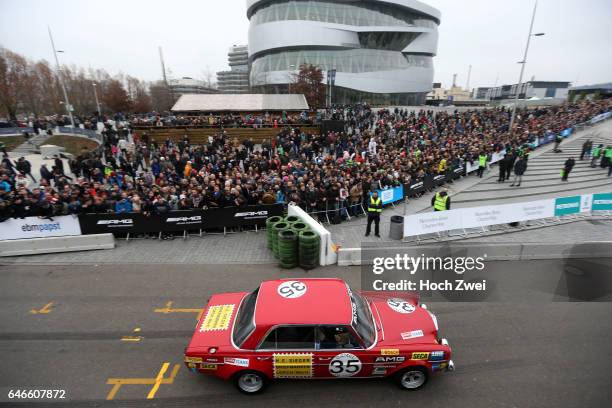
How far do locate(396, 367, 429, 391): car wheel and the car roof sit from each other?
1444 millimetres

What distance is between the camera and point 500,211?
1176cm

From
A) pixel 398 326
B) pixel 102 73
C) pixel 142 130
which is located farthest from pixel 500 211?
pixel 102 73

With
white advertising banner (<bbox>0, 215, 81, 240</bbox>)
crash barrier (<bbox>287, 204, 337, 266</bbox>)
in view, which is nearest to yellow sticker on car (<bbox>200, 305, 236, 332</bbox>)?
crash barrier (<bbox>287, 204, 337, 266</bbox>)

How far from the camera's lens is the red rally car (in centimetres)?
521

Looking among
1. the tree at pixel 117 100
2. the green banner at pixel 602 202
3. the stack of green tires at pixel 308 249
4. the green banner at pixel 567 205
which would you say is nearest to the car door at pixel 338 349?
the stack of green tires at pixel 308 249

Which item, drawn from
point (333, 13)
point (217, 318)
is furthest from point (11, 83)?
point (333, 13)

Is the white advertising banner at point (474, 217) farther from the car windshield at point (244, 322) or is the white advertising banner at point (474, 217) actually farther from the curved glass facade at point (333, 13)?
the curved glass facade at point (333, 13)

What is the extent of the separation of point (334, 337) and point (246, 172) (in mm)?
13475

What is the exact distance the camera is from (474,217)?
11391 millimetres

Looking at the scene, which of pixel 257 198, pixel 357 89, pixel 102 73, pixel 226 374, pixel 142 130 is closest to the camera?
Result: pixel 226 374

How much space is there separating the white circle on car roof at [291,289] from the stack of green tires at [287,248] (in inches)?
132

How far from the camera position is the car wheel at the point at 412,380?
544 centimetres

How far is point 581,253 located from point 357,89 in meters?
63.1

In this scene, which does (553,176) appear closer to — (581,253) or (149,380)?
(581,253)
